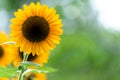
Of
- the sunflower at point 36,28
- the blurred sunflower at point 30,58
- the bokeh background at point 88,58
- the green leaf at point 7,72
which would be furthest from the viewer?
the bokeh background at point 88,58

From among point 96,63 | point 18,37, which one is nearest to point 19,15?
point 18,37

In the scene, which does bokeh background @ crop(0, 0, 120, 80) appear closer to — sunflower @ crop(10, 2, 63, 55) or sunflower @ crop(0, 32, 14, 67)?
sunflower @ crop(0, 32, 14, 67)

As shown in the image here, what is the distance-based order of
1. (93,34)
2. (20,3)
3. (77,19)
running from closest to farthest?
1. (93,34)
2. (77,19)
3. (20,3)

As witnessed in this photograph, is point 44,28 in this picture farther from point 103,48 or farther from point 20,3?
point 20,3

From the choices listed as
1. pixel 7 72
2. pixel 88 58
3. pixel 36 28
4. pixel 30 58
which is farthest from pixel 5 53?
pixel 88 58

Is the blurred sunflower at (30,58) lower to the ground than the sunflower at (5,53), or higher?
lower

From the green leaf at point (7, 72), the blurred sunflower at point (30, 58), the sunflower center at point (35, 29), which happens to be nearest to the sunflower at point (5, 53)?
the blurred sunflower at point (30, 58)

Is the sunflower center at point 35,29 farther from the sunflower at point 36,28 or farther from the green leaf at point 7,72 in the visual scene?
the green leaf at point 7,72

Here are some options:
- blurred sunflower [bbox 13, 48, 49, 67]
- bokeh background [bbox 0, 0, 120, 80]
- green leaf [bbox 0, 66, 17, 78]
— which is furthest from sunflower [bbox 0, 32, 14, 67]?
bokeh background [bbox 0, 0, 120, 80]

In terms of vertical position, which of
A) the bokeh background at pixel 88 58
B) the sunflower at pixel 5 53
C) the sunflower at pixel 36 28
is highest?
the bokeh background at pixel 88 58
